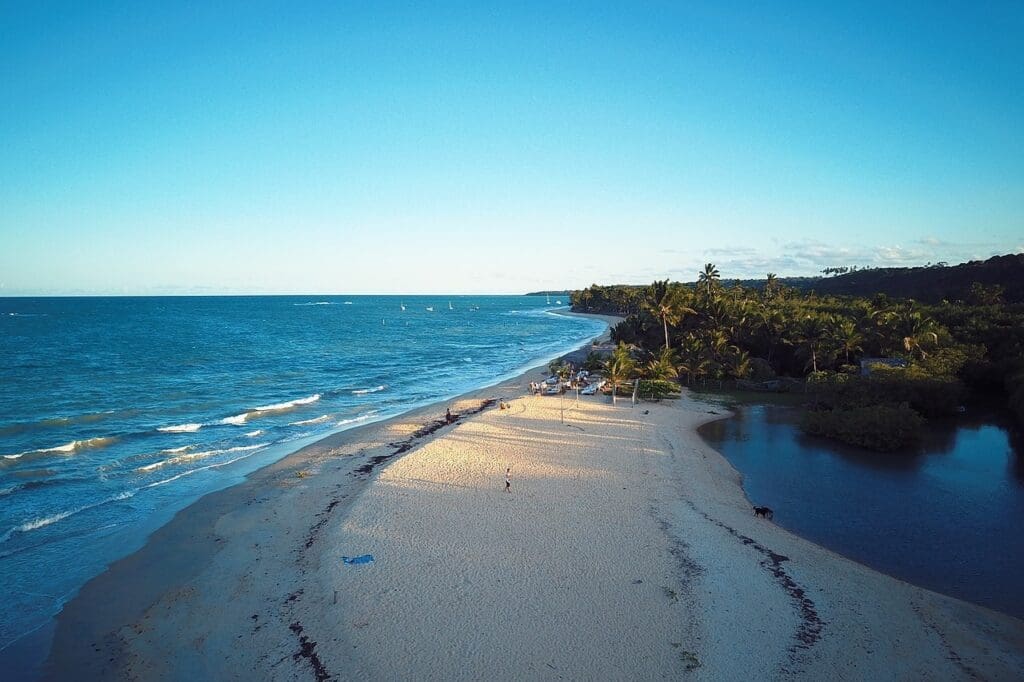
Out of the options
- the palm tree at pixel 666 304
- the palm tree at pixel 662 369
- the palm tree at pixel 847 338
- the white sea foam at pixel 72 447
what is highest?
the palm tree at pixel 666 304

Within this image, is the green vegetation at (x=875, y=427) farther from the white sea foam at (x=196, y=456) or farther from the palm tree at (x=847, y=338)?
the white sea foam at (x=196, y=456)

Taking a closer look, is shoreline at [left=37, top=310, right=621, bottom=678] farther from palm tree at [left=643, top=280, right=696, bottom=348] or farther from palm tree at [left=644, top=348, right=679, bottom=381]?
palm tree at [left=643, top=280, right=696, bottom=348]

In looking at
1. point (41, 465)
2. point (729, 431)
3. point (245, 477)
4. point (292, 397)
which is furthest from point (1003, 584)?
point (292, 397)

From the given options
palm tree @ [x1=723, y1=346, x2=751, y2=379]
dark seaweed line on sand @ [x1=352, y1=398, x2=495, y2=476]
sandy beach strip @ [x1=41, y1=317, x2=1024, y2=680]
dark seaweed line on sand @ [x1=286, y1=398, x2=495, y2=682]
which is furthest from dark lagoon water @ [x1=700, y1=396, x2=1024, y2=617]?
dark seaweed line on sand @ [x1=286, y1=398, x2=495, y2=682]

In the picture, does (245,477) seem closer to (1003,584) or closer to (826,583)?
(826,583)

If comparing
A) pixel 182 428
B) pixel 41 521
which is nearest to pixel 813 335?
pixel 182 428

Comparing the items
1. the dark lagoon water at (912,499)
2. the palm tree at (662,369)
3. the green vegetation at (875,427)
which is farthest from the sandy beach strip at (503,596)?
the palm tree at (662,369)
